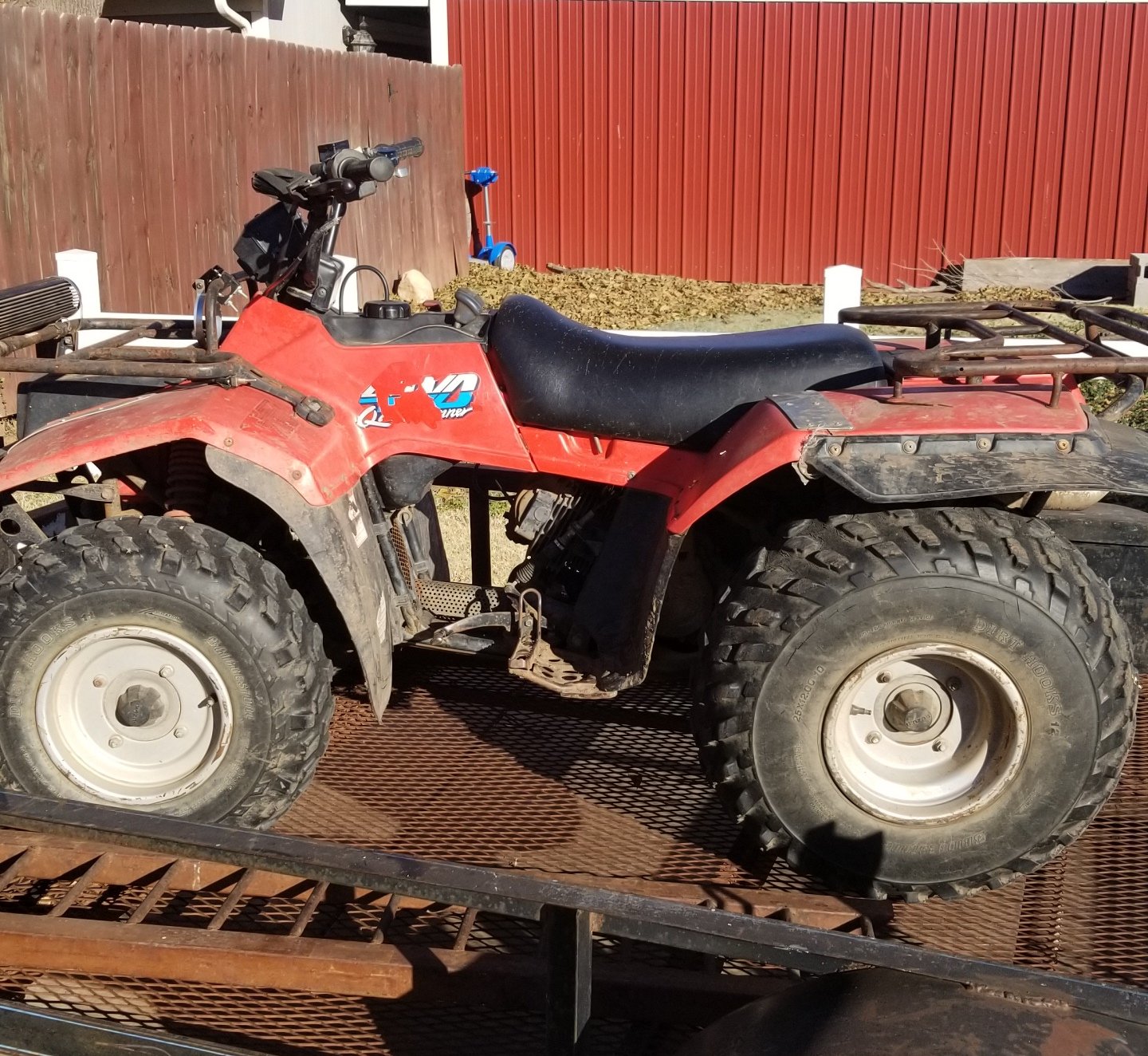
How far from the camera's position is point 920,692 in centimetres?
317

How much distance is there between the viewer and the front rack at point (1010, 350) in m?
3.03

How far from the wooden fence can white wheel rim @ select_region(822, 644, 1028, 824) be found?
24.3ft

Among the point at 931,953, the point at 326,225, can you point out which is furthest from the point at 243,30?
the point at 931,953

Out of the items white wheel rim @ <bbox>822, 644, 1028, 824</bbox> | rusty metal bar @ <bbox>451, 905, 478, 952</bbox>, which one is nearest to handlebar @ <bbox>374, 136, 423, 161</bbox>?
white wheel rim @ <bbox>822, 644, 1028, 824</bbox>

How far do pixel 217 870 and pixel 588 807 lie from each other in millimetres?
981

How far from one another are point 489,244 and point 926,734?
43.0 ft

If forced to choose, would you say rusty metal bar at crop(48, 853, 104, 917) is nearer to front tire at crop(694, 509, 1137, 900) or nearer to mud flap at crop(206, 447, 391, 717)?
mud flap at crop(206, 447, 391, 717)

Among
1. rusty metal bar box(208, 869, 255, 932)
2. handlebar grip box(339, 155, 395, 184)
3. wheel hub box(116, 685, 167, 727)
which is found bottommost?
rusty metal bar box(208, 869, 255, 932)

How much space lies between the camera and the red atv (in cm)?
304

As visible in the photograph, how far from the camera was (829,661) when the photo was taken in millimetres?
3057

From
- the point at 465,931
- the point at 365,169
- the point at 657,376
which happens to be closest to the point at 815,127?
the point at 365,169

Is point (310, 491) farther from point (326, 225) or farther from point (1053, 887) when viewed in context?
point (1053, 887)

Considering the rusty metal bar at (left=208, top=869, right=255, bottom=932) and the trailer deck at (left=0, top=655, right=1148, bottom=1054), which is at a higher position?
the rusty metal bar at (left=208, top=869, right=255, bottom=932)

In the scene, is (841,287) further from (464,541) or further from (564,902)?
(564,902)
